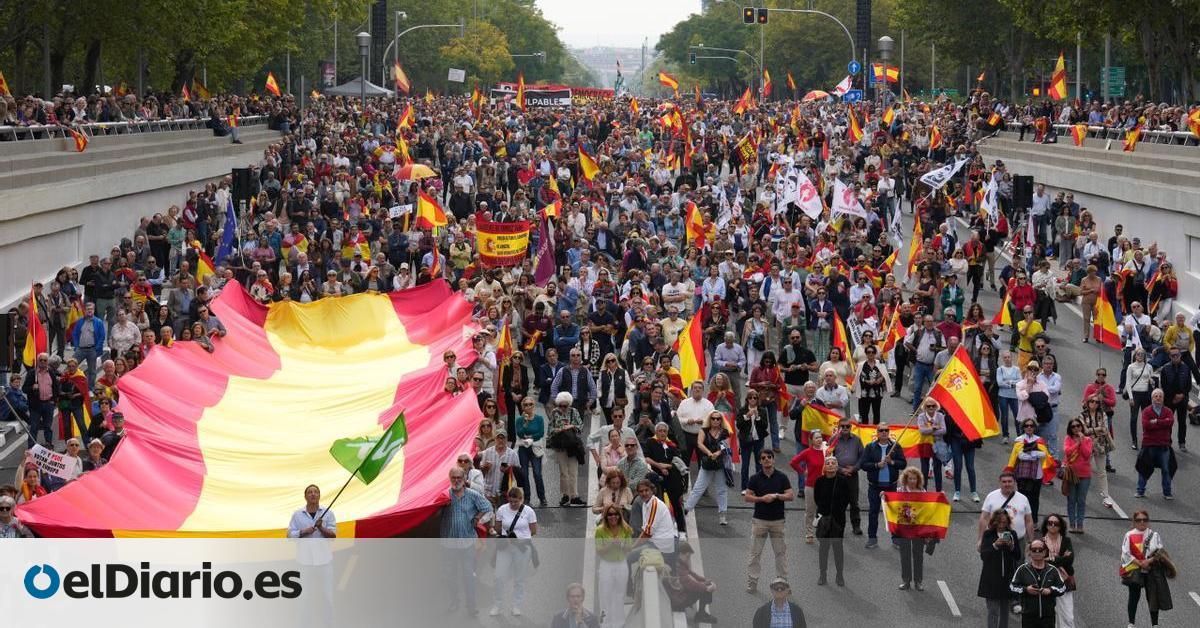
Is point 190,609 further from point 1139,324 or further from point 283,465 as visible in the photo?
point 1139,324

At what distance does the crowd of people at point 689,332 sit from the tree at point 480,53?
9017 cm

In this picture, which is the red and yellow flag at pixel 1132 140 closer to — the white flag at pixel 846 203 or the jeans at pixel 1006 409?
the white flag at pixel 846 203

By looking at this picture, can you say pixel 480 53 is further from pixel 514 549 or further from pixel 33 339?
pixel 514 549

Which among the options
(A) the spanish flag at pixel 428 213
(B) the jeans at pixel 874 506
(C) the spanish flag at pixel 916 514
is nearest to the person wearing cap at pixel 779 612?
(C) the spanish flag at pixel 916 514

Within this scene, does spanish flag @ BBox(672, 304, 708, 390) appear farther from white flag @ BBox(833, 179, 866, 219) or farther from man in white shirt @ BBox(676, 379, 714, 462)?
white flag @ BBox(833, 179, 866, 219)

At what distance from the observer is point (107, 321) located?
26141 mm

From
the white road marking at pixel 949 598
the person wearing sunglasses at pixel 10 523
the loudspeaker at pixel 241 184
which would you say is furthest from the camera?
the loudspeaker at pixel 241 184

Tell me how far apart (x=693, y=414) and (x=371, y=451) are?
219 inches

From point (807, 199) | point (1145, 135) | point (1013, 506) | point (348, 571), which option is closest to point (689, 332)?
point (1013, 506)

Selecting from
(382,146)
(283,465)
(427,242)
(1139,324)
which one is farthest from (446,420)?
(382,146)

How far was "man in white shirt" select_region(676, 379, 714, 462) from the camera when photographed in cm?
1850

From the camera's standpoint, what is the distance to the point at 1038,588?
1402 cm

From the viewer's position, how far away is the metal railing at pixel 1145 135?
35.0 meters

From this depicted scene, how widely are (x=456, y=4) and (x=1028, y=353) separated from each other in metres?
128
